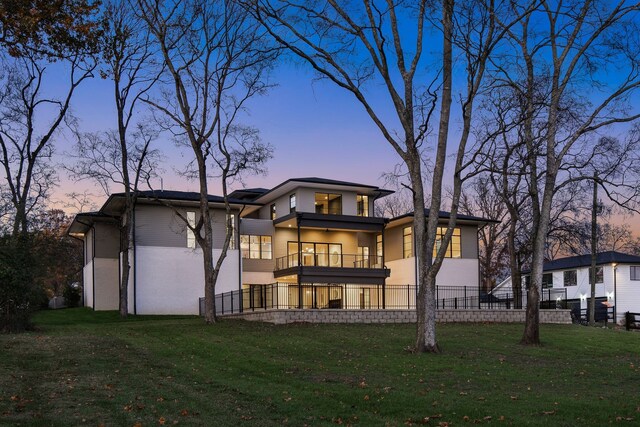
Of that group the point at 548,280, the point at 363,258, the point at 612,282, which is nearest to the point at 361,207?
the point at 363,258

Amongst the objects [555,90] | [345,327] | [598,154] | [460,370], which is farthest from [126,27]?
[460,370]

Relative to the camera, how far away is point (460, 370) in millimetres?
14328

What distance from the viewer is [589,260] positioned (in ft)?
172

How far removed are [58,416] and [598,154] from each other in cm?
1969

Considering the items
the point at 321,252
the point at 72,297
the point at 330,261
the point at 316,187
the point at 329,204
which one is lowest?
the point at 72,297

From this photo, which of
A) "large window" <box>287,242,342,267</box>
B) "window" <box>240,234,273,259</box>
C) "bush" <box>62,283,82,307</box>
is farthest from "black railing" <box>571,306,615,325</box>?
"bush" <box>62,283,82,307</box>

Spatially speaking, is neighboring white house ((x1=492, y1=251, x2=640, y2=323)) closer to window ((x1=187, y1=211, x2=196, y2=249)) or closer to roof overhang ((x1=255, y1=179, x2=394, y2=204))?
roof overhang ((x1=255, y1=179, x2=394, y2=204))

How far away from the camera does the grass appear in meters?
9.32

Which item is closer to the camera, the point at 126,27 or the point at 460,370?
the point at 460,370

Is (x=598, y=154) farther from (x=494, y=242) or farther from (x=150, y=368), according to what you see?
(x=494, y=242)

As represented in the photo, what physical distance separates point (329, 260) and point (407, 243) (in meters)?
5.36

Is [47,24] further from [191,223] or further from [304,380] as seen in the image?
[191,223]

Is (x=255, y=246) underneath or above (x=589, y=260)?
above

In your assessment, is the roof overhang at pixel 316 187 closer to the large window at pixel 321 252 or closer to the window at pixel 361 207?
the window at pixel 361 207
